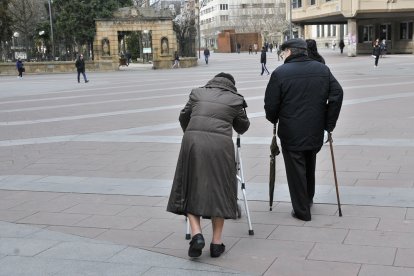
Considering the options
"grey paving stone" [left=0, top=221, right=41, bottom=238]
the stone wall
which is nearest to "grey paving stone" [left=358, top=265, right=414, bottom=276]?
"grey paving stone" [left=0, top=221, right=41, bottom=238]

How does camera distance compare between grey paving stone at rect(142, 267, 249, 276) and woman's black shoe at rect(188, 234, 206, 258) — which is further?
woman's black shoe at rect(188, 234, 206, 258)

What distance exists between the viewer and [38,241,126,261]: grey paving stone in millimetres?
4941

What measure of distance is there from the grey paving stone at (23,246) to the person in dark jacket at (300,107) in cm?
248

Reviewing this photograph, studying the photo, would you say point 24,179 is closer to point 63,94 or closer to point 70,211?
point 70,211

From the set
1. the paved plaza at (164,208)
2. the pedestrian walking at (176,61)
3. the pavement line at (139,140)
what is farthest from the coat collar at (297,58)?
the pedestrian walking at (176,61)

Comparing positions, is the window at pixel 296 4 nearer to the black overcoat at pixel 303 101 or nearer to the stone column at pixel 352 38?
the stone column at pixel 352 38

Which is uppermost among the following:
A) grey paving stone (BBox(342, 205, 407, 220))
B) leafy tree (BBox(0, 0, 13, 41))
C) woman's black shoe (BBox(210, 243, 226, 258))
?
leafy tree (BBox(0, 0, 13, 41))

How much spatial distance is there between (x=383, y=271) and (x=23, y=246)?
3.25 metres

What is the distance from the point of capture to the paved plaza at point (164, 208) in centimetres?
471

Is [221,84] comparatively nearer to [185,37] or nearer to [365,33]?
[185,37]

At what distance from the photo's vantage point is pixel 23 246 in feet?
17.4

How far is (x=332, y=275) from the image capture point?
14.3 feet

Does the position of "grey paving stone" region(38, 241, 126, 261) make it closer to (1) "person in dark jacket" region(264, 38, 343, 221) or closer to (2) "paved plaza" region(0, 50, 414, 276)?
(2) "paved plaza" region(0, 50, 414, 276)

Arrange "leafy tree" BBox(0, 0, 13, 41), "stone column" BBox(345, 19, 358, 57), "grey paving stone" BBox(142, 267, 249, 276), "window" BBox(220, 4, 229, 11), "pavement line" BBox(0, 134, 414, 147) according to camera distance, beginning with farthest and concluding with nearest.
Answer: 1. "window" BBox(220, 4, 229, 11)
2. "stone column" BBox(345, 19, 358, 57)
3. "leafy tree" BBox(0, 0, 13, 41)
4. "pavement line" BBox(0, 134, 414, 147)
5. "grey paving stone" BBox(142, 267, 249, 276)
